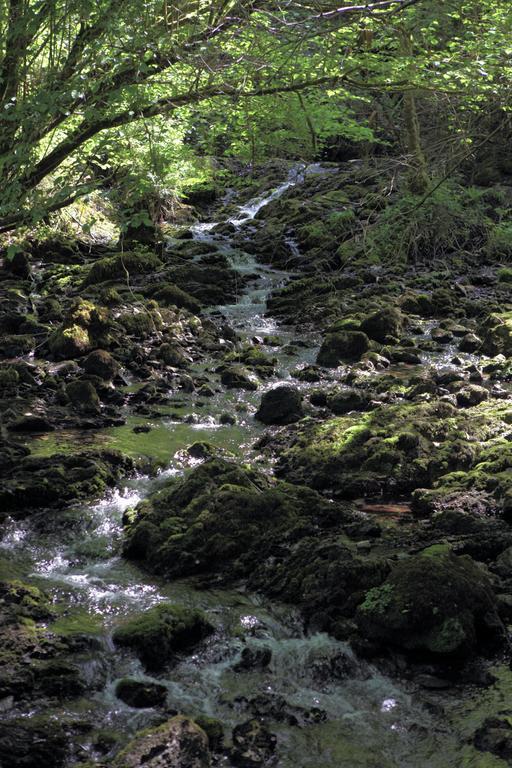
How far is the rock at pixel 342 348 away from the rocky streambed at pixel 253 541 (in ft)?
0.13

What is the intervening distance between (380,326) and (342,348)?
130 centimetres

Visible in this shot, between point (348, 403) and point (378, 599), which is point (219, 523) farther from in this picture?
point (348, 403)

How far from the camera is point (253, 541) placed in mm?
6277

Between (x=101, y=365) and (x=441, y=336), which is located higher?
(x=441, y=336)

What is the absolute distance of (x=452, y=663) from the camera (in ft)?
15.3

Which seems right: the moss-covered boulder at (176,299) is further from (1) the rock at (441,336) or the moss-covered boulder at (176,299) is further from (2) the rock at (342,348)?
(1) the rock at (441,336)

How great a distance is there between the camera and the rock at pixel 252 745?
384 centimetres

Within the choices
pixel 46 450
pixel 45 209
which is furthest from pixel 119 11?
pixel 46 450

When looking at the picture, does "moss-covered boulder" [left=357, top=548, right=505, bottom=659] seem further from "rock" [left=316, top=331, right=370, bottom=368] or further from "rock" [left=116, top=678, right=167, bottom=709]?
"rock" [left=316, top=331, right=370, bottom=368]

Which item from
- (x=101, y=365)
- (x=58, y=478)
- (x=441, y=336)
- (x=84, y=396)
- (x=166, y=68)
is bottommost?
(x=58, y=478)

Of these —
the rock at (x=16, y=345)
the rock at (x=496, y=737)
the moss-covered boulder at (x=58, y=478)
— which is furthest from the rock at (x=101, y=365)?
the rock at (x=496, y=737)

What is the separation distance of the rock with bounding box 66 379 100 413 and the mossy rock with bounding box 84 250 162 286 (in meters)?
6.19

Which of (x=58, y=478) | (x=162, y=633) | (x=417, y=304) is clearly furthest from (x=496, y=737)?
(x=417, y=304)

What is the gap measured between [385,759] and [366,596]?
4.23 feet
